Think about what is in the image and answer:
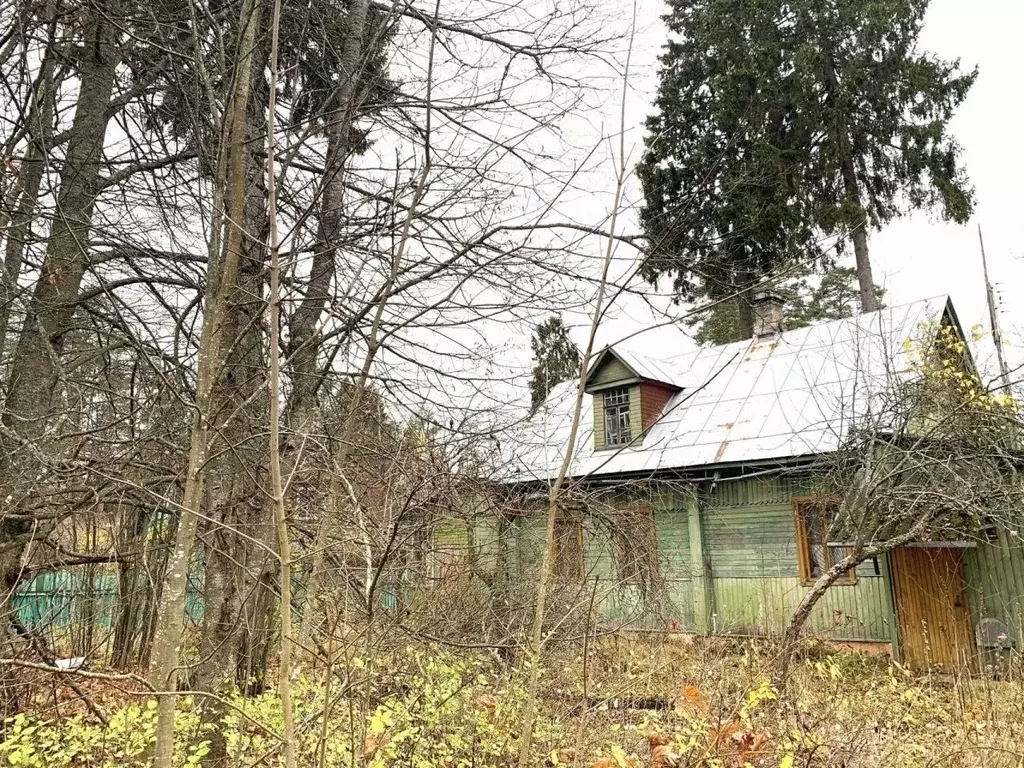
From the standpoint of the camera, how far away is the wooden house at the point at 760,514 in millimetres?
9867

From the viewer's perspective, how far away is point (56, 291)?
5.36 m

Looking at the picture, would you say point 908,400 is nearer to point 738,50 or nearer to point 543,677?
point 543,677

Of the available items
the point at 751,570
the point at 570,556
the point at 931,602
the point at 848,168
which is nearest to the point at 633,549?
the point at 570,556

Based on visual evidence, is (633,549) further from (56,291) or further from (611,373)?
(611,373)

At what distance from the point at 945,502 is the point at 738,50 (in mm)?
13947

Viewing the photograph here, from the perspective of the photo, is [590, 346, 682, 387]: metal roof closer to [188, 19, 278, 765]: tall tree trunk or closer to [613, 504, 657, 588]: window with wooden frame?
[613, 504, 657, 588]: window with wooden frame

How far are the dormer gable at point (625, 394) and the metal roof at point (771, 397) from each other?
9cm

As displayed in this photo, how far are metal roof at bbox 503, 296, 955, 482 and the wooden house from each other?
0.13 ft

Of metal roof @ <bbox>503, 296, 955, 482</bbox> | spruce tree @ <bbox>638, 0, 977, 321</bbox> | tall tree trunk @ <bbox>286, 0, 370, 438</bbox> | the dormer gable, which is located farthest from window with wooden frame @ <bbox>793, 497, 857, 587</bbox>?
tall tree trunk @ <bbox>286, 0, 370, 438</bbox>

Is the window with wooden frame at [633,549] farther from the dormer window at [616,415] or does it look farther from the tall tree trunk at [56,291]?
the tall tree trunk at [56,291]

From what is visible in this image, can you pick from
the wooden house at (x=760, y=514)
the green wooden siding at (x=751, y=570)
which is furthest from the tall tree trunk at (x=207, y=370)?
the green wooden siding at (x=751, y=570)

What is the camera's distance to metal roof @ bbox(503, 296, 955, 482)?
→ 11.6 meters

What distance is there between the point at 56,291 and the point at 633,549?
644cm

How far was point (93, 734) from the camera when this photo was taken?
3945 mm
